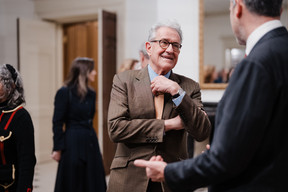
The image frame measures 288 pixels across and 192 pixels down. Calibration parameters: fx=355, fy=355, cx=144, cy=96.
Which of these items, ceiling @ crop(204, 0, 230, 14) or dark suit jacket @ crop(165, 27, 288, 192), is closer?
dark suit jacket @ crop(165, 27, 288, 192)

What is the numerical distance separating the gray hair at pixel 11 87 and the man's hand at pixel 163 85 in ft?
3.15

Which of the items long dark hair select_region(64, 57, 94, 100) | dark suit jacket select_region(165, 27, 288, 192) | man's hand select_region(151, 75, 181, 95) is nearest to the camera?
dark suit jacket select_region(165, 27, 288, 192)

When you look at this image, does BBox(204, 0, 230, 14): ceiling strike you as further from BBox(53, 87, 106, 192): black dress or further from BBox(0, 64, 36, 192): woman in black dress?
BBox(0, 64, 36, 192): woman in black dress

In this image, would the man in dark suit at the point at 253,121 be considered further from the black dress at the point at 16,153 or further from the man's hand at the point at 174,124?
the black dress at the point at 16,153

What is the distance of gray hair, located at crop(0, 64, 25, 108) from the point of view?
2.29 meters

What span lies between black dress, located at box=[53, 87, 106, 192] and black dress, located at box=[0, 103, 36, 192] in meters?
1.52

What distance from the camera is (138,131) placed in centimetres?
190

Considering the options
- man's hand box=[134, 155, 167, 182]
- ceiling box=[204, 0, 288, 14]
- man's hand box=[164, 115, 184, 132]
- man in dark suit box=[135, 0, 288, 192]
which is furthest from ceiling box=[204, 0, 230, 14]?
man's hand box=[134, 155, 167, 182]

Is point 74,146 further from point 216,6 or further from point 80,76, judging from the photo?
point 216,6

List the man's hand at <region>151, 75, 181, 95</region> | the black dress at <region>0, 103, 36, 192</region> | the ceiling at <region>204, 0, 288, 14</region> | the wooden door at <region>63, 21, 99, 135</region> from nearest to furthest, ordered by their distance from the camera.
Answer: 1. the man's hand at <region>151, 75, 181, 95</region>
2. the black dress at <region>0, 103, 36, 192</region>
3. the ceiling at <region>204, 0, 288, 14</region>
4. the wooden door at <region>63, 21, 99, 135</region>

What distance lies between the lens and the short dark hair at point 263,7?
119 cm

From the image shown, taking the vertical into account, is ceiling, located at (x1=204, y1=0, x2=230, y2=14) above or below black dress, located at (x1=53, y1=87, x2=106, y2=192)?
above

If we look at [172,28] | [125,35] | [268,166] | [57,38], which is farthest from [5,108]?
[57,38]

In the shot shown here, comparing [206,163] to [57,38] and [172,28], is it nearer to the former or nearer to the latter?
[172,28]
